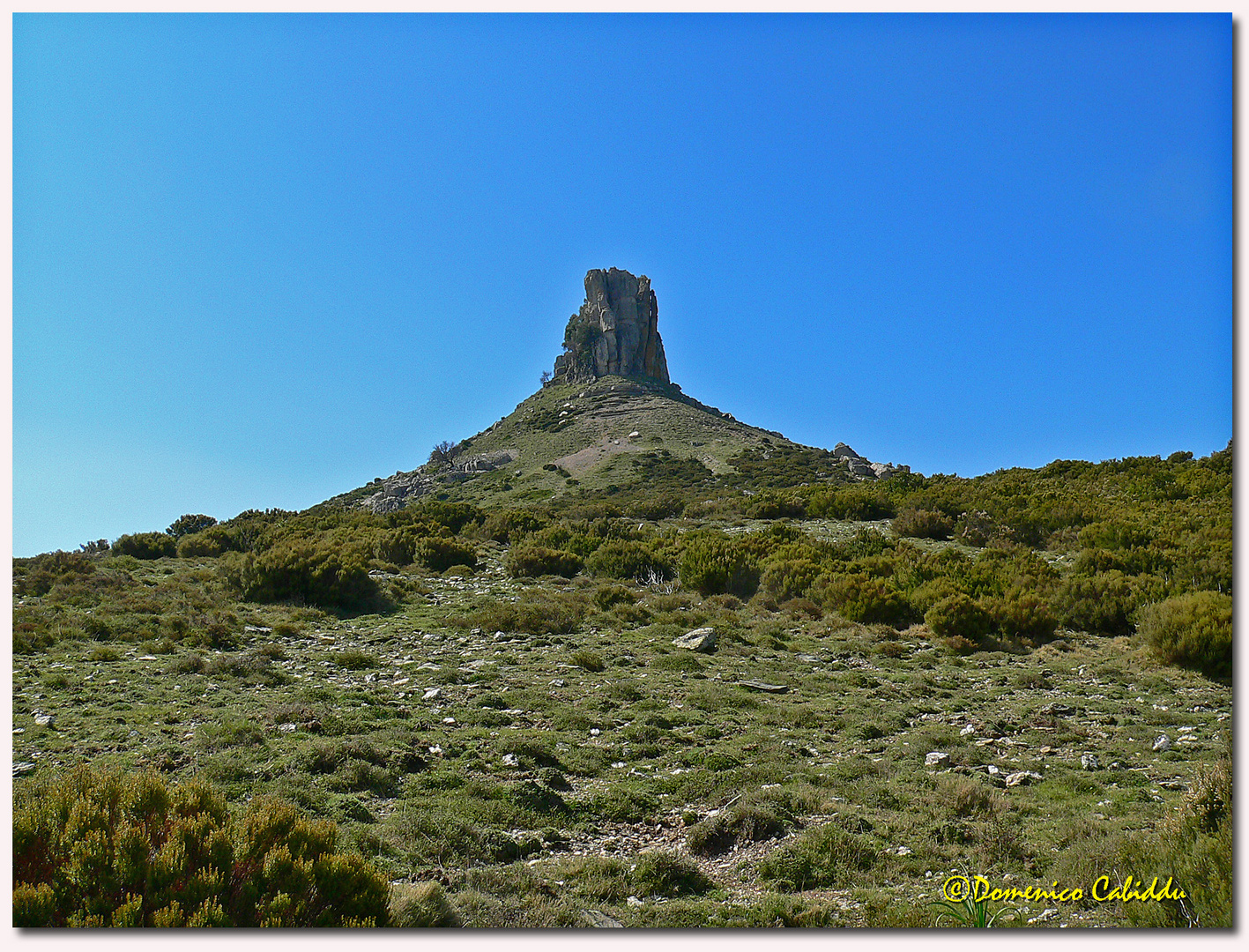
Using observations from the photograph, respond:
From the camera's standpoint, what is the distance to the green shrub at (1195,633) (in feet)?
32.6

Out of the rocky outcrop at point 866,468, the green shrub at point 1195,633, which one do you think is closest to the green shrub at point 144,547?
the green shrub at point 1195,633

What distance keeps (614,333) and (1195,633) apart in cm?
9043

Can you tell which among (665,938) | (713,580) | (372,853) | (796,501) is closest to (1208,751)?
(665,938)

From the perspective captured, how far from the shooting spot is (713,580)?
61.2 feet

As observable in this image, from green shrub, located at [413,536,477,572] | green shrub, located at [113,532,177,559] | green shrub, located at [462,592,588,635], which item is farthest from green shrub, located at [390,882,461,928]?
green shrub, located at [113,532,177,559]

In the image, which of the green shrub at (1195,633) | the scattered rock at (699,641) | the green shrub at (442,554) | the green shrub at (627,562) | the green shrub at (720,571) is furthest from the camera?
the green shrub at (442,554)

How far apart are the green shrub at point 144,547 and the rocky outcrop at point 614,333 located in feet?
237

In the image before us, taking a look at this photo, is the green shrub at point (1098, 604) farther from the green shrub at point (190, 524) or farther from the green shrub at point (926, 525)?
the green shrub at point (190, 524)

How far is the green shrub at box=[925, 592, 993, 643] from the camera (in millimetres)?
13211

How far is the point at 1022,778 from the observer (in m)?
6.35

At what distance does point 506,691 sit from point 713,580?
988 cm

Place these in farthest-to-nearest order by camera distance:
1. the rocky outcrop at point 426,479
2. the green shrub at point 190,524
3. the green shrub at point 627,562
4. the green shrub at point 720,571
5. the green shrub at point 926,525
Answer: the rocky outcrop at point 426,479 → the green shrub at point 190,524 → the green shrub at point 926,525 → the green shrub at point 627,562 → the green shrub at point 720,571

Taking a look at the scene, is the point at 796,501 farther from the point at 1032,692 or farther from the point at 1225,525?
the point at 1032,692

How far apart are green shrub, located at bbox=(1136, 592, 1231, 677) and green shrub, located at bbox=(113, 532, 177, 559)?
95.4ft
